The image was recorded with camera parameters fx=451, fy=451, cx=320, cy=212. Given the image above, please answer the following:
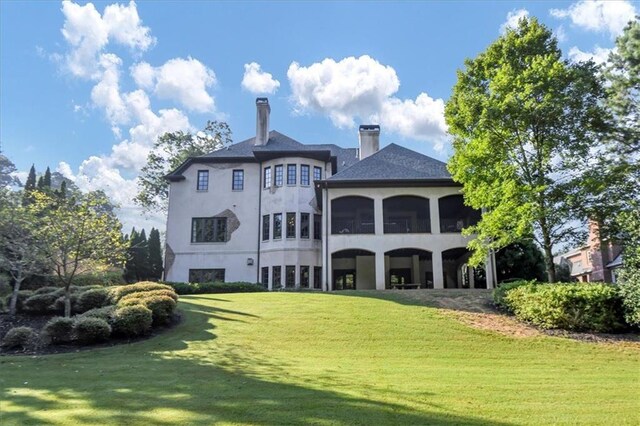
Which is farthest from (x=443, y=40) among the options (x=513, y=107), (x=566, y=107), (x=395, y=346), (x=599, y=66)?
(x=395, y=346)

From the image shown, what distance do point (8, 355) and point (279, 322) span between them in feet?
23.5

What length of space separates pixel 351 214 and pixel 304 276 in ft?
16.6

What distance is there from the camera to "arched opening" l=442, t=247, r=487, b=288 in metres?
28.1

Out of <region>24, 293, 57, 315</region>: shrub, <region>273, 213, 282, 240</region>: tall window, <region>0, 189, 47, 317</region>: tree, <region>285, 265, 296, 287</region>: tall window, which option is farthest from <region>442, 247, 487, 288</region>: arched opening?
<region>0, 189, 47, 317</region>: tree

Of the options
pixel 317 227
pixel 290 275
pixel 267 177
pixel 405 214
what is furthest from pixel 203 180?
pixel 405 214

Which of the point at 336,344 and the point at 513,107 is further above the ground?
the point at 513,107

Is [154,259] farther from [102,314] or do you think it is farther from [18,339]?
[18,339]

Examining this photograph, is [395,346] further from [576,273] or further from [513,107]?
[576,273]

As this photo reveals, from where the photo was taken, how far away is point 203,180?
30.0m

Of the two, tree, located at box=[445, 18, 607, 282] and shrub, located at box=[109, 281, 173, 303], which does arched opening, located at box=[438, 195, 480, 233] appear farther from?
shrub, located at box=[109, 281, 173, 303]

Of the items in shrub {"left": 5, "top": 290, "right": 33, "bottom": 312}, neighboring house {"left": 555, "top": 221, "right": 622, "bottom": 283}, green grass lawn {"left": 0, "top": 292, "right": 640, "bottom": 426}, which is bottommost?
green grass lawn {"left": 0, "top": 292, "right": 640, "bottom": 426}

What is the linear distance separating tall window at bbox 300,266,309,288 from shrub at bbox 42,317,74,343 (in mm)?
15508

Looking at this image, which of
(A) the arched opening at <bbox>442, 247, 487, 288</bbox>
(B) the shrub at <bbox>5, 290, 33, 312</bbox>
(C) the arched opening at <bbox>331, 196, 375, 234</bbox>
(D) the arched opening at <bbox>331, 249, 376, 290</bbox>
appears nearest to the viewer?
(B) the shrub at <bbox>5, 290, 33, 312</bbox>

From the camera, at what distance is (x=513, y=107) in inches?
678
